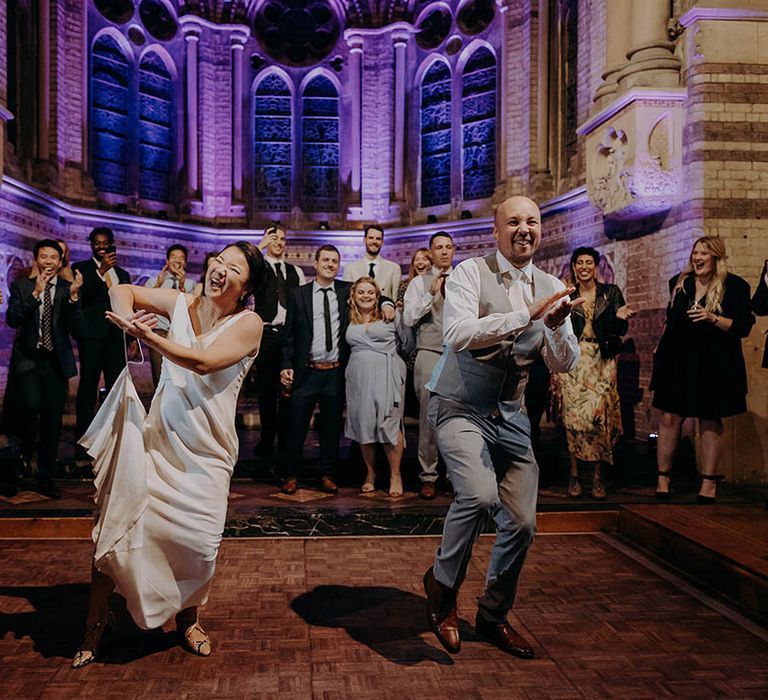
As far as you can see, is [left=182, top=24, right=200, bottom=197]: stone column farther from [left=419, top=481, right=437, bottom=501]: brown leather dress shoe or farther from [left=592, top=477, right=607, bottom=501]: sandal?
[left=592, top=477, right=607, bottom=501]: sandal

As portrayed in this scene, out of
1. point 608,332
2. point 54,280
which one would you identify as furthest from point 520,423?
point 54,280

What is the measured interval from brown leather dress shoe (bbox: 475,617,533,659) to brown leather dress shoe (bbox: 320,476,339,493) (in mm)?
2829

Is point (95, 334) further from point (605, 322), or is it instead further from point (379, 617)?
point (605, 322)

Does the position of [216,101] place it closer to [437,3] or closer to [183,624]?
[437,3]

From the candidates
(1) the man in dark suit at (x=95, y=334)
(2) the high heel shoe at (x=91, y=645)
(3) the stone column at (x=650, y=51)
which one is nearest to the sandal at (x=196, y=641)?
(2) the high heel shoe at (x=91, y=645)

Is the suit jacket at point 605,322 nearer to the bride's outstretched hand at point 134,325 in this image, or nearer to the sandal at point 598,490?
the sandal at point 598,490

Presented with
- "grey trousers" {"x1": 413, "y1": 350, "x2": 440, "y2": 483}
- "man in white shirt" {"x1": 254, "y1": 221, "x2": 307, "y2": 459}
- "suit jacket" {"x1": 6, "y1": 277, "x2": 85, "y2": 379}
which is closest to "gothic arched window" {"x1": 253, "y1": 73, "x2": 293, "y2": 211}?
"man in white shirt" {"x1": 254, "y1": 221, "x2": 307, "y2": 459}

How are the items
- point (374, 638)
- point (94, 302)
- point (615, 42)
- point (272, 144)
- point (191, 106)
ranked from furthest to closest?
point (272, 144) < point (191, 106) < point (615, 42) < point (94, 302) < point (374, 638)

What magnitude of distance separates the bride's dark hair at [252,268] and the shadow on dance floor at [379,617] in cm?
150

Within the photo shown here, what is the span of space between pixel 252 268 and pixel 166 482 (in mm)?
907

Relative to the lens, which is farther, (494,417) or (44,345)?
(44,345)

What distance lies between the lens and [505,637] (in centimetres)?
323

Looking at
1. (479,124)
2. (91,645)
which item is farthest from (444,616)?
(479,124)

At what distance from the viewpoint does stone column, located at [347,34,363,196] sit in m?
16.7
